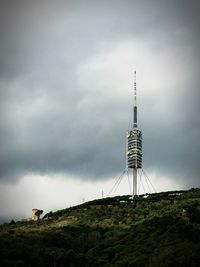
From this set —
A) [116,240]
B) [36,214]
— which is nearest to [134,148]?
[36,214]

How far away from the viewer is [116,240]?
254ft

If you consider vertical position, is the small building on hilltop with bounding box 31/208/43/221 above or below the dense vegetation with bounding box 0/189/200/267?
above

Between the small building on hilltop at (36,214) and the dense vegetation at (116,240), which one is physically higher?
the small building on hilltop at (36,214)

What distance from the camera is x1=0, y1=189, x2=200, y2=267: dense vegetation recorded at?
6223 centimetres

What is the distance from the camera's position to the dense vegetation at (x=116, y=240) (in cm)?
6223

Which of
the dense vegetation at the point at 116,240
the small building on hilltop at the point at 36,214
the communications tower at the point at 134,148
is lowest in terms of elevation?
the dense vegetation at the point at 116,240

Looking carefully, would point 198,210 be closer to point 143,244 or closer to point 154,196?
point 143,244

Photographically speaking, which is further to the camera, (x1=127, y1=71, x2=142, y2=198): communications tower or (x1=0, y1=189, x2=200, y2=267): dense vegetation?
(x1=127, y1=71, x2=142, y2=198): communications tower

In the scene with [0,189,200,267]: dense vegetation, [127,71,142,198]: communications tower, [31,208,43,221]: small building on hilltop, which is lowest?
Answer: [0,189,200,267]: dense vegetation

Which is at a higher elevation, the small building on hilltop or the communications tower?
the communications tower

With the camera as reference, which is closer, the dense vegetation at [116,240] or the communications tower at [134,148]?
the dense vegetation at [116,240]

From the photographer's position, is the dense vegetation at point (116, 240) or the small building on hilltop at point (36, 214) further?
the small building on hilltop at point (36, 214)

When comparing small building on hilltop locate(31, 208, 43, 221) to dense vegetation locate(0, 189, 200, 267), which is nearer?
dense vegetation locate(0, 189, 200, 267)

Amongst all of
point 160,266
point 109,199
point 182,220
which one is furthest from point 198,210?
point 109,199
